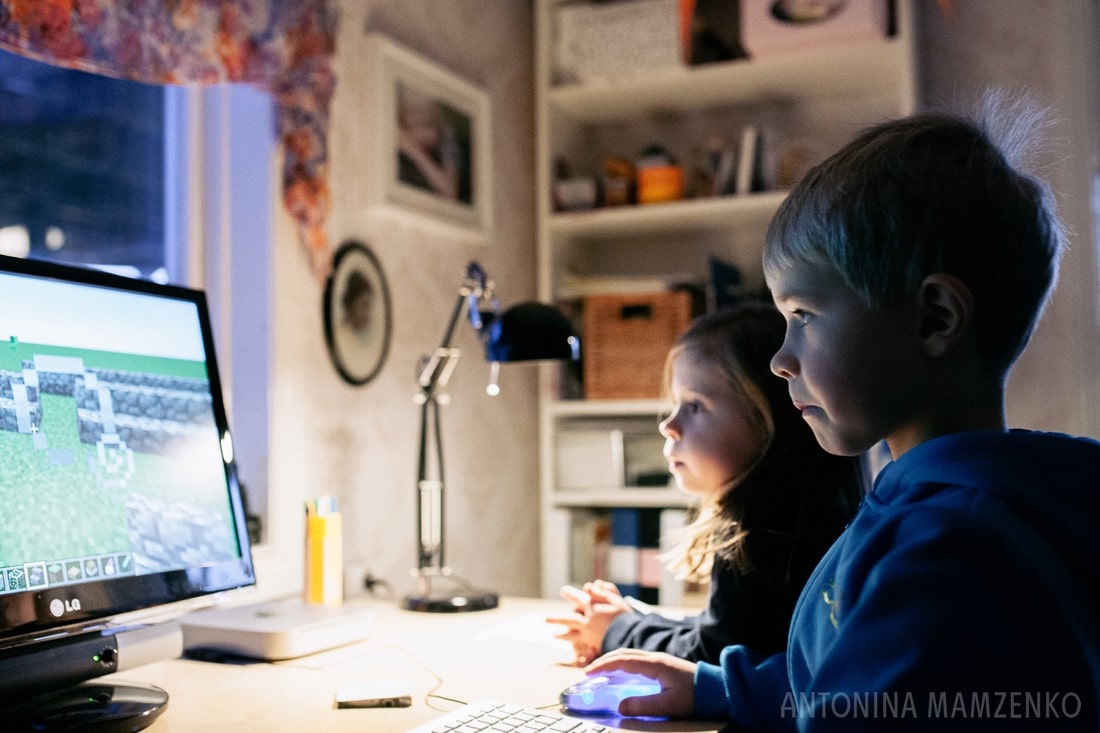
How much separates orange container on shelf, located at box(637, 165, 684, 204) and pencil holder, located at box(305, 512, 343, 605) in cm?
139

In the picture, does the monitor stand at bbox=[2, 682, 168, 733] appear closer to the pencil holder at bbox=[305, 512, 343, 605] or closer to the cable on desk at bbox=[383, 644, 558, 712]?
the cable on desk at bbox=[383, 644, 558, 712]

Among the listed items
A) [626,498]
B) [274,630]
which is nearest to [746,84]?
[626,498]

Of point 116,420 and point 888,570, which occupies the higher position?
point 116,420

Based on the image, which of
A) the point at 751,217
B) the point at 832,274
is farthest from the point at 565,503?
the point at 832,274

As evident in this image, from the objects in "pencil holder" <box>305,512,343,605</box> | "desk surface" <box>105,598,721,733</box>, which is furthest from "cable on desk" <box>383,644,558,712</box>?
"pencil holder" <box>305,512,343,605</box>

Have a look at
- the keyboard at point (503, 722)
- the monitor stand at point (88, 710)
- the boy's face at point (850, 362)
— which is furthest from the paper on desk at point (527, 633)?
the boy's face at point (850, 362)

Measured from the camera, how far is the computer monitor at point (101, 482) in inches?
37.2

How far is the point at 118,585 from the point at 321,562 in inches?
22.2

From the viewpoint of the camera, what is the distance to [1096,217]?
2.39m

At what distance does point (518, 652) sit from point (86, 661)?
21.6 inches

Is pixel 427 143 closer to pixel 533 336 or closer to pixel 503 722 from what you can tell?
pixel 533 336

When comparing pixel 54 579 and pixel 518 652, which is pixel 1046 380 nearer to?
pixel 518 652

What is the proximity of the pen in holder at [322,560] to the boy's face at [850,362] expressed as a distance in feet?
3.26

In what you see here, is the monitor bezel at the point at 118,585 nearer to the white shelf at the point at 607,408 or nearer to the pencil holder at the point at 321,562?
the pencil holder at the point at 321,562
